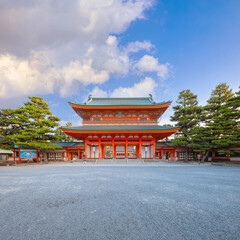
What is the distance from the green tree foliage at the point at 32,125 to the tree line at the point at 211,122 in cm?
2265

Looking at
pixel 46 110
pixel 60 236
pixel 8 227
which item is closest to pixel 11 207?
pixel 8 227

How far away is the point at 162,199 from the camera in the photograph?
484 cm

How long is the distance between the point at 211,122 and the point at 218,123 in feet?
3.20

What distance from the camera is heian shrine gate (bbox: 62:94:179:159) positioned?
65.1 feet

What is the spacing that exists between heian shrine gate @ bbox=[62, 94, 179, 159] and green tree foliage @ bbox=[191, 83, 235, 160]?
5.45 metres

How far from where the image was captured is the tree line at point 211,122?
1866cm

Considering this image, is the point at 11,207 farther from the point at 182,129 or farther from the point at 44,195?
the point at 182,129

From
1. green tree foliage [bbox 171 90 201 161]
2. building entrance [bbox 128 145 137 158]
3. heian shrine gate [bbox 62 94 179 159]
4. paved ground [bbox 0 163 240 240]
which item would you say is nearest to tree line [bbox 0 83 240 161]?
green tree foliage [bbox 171 90 201 161]

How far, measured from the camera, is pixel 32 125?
21.5 metres

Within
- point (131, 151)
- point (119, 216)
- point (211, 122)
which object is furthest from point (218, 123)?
point (119, 216)

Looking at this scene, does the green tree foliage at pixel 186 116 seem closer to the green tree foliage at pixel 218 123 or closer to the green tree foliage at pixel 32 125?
the green tree foliage at pixel 218 123

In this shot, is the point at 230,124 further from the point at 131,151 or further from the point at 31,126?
the point at 31,126

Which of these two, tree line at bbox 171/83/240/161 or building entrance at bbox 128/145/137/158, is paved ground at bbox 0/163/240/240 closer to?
tree line at bbox 171/83/240/161

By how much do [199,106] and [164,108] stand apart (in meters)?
6.43
